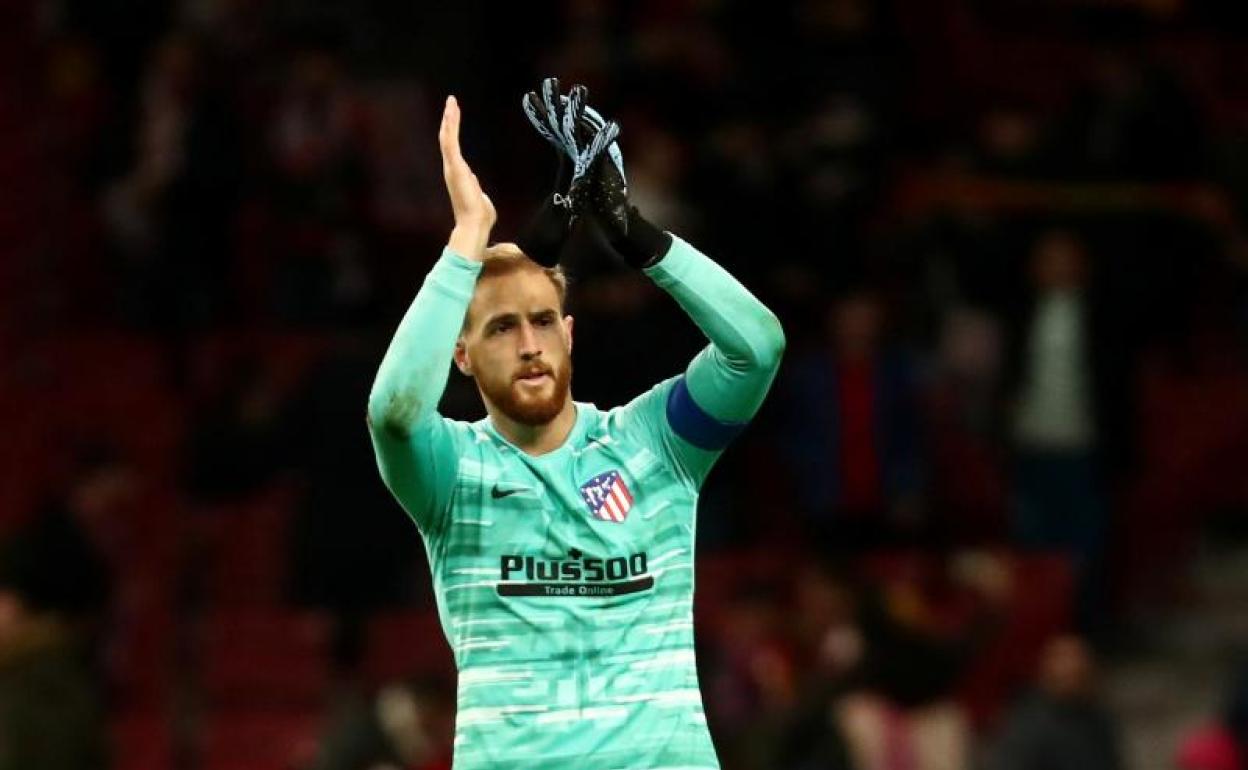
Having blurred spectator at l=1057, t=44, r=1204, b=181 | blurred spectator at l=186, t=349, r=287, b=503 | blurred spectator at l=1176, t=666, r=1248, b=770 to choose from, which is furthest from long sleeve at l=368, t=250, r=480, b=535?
blurred spectator at l=1057, t=44, r=1204, b=181

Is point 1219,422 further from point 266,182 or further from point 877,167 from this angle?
point 266,182

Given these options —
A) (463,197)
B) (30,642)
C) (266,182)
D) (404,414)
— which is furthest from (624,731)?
(266,182)

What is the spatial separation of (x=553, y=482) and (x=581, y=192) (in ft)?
1.92

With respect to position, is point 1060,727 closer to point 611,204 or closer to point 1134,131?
point 1134,131

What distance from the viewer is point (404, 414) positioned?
5273 millimetres

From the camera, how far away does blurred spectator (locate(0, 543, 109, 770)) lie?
36.0ft

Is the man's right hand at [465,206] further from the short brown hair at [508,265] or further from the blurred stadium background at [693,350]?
the blurred stadium background at [693,350]

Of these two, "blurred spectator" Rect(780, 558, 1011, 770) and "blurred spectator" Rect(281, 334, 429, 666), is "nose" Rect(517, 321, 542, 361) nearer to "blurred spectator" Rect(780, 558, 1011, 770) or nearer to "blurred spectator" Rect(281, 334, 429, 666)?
"blurred spectator" Rect(780, 558, 1011, 770)

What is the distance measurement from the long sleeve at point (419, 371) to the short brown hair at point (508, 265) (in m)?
0.16

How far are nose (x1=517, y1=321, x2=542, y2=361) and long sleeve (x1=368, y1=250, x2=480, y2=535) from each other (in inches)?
6.0

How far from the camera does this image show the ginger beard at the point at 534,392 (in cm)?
547

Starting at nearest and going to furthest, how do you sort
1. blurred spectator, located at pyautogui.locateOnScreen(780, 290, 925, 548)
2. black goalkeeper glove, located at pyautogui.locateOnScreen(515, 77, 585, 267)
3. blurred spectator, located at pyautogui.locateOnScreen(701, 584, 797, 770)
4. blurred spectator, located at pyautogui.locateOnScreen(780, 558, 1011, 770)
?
black goalkeeper glove, located at pyautogui.locateOnScreen(515, 77, 585, 267) < blurred spectator, located at pyautogui.locateOnScreen(780, 558, 1011, 770) < blurred spectator, located at pyautogui.locateOnScreen(701, 584, 797, 770) < blurred spectator, located at pyautogui.locateOnScreen(780, 290, 925, 548)

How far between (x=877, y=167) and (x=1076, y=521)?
206 cm

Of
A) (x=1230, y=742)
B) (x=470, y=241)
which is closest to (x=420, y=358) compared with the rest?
(x=470, y=241)
